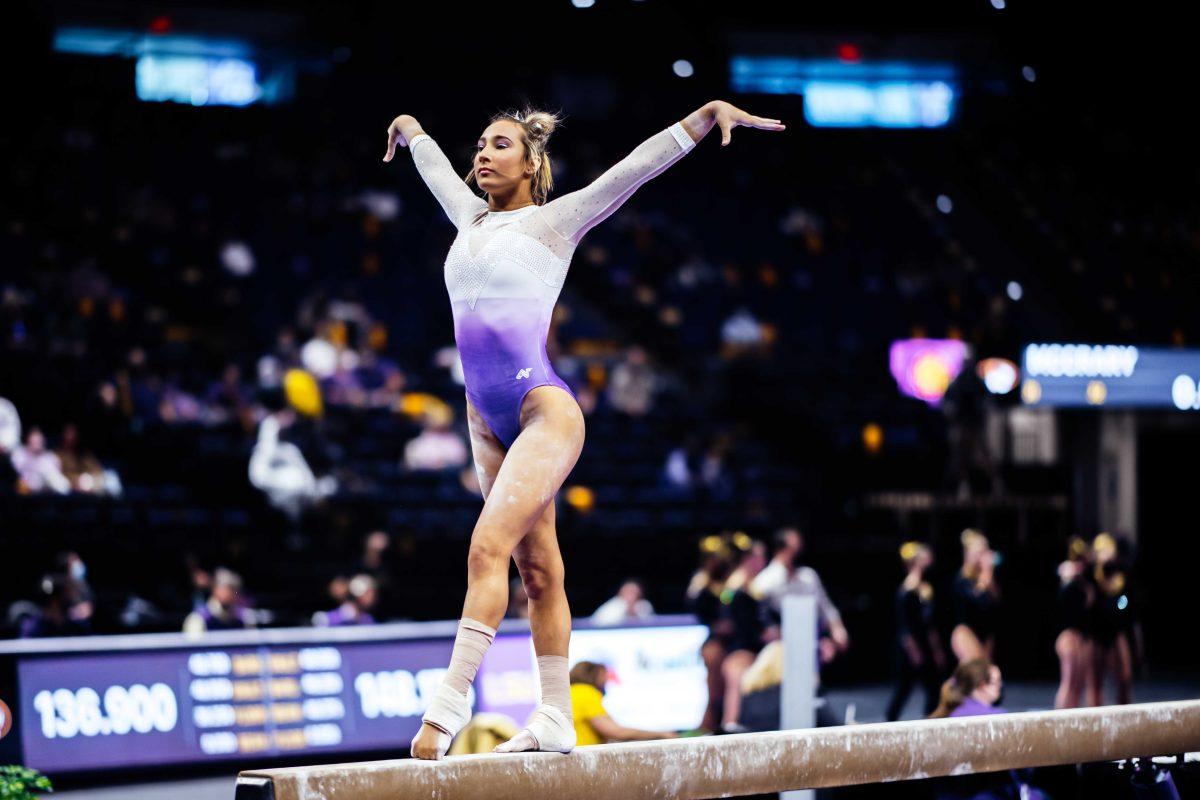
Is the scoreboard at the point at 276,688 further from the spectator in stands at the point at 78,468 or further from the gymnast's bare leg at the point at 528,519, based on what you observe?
the gymnast's bare leg at the point at 528,519

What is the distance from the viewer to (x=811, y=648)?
6.85m

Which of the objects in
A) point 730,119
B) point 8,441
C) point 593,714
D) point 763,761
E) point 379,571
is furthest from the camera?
point 379,571

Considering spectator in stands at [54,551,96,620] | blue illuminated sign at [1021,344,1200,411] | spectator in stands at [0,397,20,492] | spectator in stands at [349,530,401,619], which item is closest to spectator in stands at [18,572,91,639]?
spectator in stands at [54,551,96,620]

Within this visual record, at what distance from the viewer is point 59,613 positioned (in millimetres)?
9352

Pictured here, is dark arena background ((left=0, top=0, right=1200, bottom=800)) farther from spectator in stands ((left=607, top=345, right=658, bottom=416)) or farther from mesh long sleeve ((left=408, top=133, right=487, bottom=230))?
mesh long sleeve ((left=408, top=133, right=487, bottom=230))

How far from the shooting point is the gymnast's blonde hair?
3.83 metres

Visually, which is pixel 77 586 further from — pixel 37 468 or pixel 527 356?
pixel 527 356

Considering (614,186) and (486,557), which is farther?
(614,186)

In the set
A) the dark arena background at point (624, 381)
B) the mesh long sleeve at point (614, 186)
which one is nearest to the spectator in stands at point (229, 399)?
the dark arena background at point (624, 381)

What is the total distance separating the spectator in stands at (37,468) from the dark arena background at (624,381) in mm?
38

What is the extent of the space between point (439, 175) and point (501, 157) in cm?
29

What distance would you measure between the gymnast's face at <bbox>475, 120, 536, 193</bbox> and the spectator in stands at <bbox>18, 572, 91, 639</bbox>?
6.60m

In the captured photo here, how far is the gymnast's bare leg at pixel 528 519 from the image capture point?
3434 mm

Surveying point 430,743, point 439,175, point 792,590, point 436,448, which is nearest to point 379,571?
point 436,448
